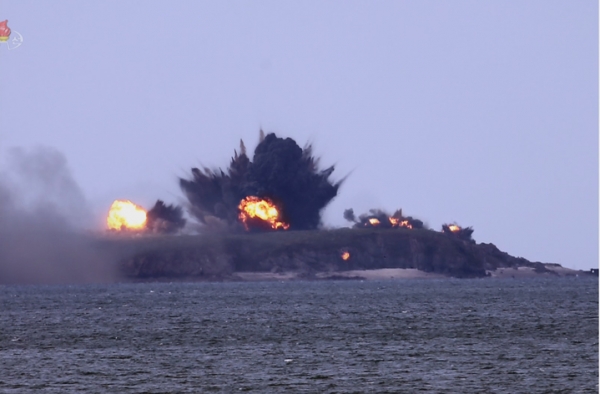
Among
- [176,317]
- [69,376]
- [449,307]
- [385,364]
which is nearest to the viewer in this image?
[69,376]

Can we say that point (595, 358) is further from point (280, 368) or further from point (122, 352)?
point (122, 352)

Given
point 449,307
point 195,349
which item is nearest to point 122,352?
point 195,349

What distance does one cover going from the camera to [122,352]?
93312mm

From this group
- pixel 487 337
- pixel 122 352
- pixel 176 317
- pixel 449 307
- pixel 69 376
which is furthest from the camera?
pixel 449 307

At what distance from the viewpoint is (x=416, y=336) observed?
10875cm

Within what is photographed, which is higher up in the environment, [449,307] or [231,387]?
[449,307]

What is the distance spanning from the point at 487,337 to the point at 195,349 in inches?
1265

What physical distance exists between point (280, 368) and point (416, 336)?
3264 centimetres

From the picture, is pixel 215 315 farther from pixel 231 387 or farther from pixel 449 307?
pixel 231 387

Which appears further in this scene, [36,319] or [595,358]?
[36,319]

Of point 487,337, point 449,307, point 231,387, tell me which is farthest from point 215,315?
point 231,387

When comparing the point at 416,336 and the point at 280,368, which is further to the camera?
the point at 416,336

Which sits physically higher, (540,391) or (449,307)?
(449,307)

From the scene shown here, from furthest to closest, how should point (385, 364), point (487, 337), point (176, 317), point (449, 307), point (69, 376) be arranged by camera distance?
point (449, 307)
point (176, 317)
point (487, 337)
point (385, 364)
point (69, 376)
